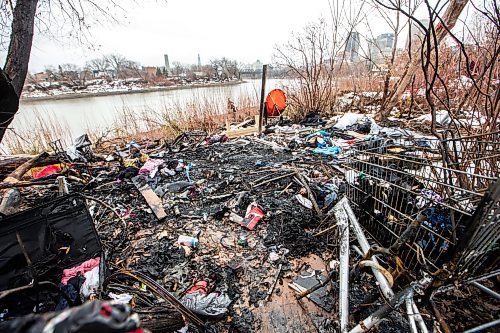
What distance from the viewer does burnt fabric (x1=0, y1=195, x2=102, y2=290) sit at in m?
1.62

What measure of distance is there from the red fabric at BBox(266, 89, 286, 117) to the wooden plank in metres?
5.12

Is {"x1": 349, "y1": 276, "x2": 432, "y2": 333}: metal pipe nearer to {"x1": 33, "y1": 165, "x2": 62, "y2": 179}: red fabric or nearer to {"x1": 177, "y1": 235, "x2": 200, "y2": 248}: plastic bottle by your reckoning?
{"x1": 177, "y1": 235, "x2": 200, "y2": 248}: plastic bottle

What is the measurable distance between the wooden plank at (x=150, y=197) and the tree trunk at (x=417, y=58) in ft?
17.0

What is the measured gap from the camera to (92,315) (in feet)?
1.13

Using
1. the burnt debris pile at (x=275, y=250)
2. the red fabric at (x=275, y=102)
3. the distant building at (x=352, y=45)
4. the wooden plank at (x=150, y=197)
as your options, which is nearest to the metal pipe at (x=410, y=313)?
the burnt debris pile at (x=275, y=250)

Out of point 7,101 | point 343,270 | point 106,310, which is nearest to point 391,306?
point 343,270

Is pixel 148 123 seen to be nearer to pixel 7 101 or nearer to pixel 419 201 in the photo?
pixel 7 101

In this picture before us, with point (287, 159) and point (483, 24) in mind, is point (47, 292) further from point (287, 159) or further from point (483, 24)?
point (483, 24)

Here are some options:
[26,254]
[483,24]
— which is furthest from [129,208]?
[483,24]

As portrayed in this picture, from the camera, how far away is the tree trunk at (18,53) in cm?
250

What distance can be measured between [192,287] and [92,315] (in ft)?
5.88

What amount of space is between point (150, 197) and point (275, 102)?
5.65 meters

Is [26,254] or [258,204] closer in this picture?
[26,254]

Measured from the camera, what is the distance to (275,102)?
7.90 m
